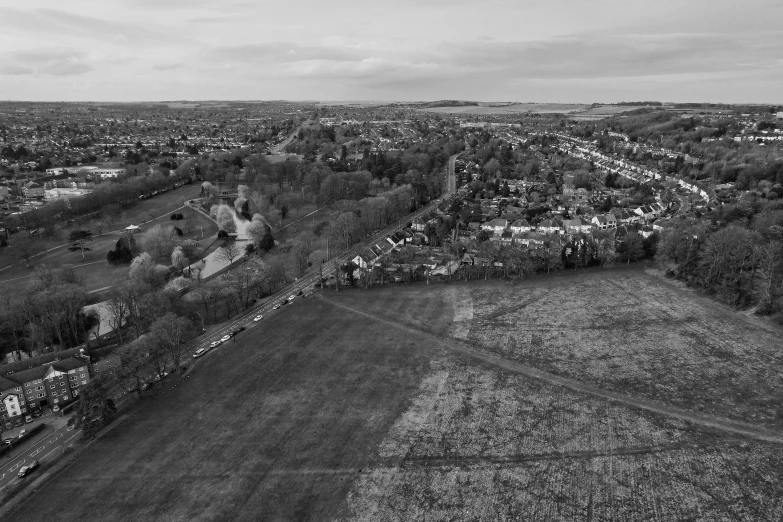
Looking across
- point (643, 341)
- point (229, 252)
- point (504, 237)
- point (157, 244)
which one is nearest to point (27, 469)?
point (229, 252)

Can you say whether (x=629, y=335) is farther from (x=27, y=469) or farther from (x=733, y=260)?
(x=27, y=469)

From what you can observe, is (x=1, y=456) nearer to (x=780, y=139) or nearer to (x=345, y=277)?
(x=345, y=277)

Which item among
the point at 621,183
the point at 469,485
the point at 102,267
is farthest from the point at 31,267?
the point at 621,183

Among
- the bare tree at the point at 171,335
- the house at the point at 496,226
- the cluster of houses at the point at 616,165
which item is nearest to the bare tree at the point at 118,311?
the bare tree at the point at 171,335

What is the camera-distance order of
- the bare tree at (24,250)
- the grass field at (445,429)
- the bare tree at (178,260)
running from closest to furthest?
the grass field at (445,429)
the bare tree at (178,260)
the bare tree at (24,250)

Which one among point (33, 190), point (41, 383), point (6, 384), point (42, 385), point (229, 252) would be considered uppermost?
point (33, 190)

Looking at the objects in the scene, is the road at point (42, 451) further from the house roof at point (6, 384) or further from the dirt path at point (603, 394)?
the dirt path at point (603, 394)

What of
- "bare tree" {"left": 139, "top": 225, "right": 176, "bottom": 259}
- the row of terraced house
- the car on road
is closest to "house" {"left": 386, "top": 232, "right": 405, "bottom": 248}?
"bare tree" {"left": 139, "top": 225, "right": 176, "bottom": 259}
